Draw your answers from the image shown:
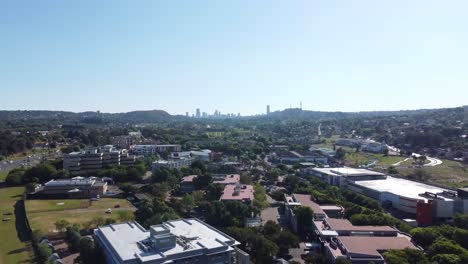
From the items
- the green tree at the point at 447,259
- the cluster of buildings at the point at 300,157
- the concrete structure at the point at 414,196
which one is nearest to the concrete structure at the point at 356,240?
the green tree at the point at 447,259

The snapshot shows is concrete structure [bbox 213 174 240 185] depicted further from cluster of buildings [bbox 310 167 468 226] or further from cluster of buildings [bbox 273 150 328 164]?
cluster of buildings [bbox 273 150 328 164]

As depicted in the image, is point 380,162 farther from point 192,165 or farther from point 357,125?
point 357,125

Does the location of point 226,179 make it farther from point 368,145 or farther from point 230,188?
point 368,145

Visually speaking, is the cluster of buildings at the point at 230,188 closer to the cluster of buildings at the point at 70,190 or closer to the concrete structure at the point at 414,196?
the cluster of buildings at the point at 70,190

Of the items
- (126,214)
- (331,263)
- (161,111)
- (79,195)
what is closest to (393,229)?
(331,263)

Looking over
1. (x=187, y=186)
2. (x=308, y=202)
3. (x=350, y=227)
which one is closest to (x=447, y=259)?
(x=350, y=227)

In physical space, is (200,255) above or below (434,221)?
above

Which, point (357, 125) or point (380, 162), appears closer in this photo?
point (380, 162)
